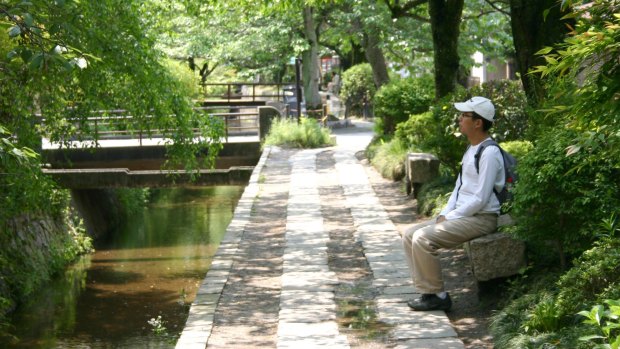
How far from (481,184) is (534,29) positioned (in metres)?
3.19

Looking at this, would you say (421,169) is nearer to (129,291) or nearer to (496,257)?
(129,291)

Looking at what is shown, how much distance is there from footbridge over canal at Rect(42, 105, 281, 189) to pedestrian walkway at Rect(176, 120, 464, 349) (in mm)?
3820

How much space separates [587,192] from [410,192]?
28.8 ft

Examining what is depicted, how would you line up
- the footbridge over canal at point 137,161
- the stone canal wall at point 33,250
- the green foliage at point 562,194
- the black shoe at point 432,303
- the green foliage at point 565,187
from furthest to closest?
1. the footbridge over canal at point 137,161
2. the stone canal wall at point 33,250
3. the black shoe at point 432,303
4. the green foliage at point 562,194
5. the green foliage at point 565,187

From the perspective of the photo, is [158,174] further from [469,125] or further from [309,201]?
[469,125]

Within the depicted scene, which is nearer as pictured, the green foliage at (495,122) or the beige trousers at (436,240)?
the beige trousers at (436,240)

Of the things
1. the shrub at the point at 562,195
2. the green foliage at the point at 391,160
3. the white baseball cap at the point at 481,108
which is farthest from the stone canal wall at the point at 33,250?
the shrub at the point at 562,195

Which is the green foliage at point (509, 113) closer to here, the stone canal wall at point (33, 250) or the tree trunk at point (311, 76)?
the stone canal wall at point (33, 250)

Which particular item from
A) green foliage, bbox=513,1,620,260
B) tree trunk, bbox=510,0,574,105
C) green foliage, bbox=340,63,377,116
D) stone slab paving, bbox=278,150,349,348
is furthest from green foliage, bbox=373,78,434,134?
green foliage, bbox=340,63,377,116

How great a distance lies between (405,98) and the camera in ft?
72.3

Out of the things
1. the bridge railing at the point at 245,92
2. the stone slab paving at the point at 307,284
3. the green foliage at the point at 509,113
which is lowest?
the stone slab paving at the point at 307,284

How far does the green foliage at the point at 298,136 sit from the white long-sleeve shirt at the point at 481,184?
19203 mm

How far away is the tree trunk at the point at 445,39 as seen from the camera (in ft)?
52.0

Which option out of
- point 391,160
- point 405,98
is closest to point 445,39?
point 391,160
